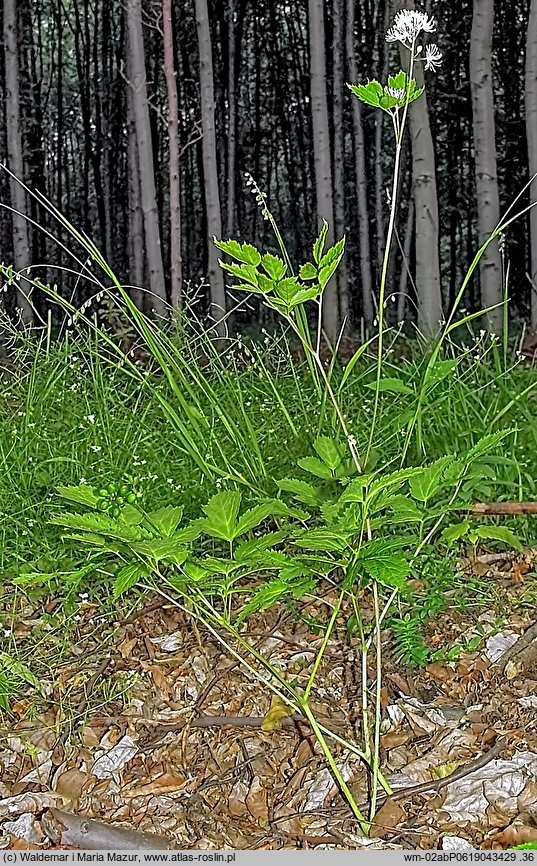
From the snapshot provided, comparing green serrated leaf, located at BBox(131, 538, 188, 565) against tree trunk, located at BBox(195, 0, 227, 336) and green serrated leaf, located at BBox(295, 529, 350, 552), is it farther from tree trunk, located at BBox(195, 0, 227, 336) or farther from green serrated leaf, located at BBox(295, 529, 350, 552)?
tree trunk, located at BBox(195, 0, 227, 336)

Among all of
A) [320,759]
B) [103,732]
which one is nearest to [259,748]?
[320,759]

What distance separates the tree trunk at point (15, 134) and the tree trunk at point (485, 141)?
3129mm

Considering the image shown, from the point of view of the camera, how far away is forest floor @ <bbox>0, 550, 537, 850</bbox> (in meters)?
0.89

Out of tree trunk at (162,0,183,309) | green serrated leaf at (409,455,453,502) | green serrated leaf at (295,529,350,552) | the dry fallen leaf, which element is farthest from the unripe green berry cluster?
tree trunk at (162,0,183,309)

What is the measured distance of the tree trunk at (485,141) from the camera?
400 cm

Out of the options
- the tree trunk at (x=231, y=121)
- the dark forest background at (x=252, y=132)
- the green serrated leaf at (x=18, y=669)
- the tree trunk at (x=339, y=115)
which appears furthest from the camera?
the tree trunk at (x=231, y=121)

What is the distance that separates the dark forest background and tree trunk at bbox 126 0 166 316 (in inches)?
30.3

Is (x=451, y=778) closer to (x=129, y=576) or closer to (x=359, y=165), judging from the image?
(x=129, y=576)

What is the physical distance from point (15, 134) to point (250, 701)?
555cm

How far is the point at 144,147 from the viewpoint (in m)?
4.96

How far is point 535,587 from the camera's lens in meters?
1.35

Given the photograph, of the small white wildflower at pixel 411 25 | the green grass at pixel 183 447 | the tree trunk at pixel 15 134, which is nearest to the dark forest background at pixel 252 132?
the tree trunk at pixel 15 134

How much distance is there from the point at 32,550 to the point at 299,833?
775 millimetres

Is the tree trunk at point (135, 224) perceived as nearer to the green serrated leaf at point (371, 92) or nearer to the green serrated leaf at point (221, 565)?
the green serrated leaf at point (371, 92)
